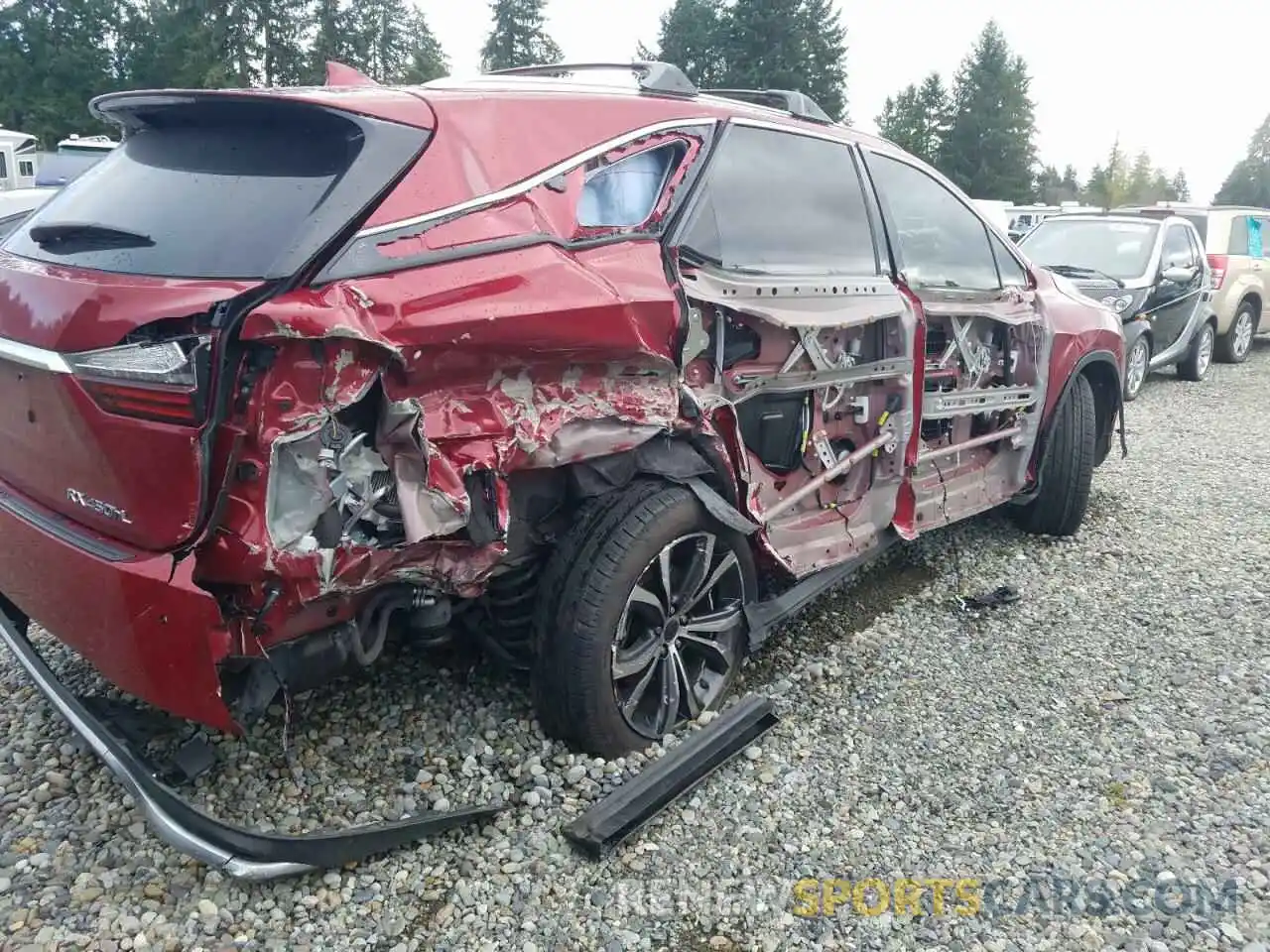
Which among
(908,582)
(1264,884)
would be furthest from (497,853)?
(908,582)

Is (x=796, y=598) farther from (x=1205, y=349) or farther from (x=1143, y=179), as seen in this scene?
(x=1143, y=179)

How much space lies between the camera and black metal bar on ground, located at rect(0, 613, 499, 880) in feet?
7.04

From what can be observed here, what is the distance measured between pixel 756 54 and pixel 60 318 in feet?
156

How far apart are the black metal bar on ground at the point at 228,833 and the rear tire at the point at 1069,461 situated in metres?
3.60

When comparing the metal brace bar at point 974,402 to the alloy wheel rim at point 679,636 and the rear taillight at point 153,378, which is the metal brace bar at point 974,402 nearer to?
the alloy wheel rim at point 679,636

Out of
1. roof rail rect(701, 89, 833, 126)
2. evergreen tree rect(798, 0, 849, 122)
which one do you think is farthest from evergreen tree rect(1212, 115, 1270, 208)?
roof rail rect(701, 89, 833, 126)

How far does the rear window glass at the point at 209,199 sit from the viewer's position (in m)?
2.13

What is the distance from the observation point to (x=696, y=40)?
49844 mm

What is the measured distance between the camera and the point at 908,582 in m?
4.43

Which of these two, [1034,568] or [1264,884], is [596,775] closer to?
[1264,884]

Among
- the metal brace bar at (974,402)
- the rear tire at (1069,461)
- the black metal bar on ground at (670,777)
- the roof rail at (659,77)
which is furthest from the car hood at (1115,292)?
the black metal bar on ground at (670,777)

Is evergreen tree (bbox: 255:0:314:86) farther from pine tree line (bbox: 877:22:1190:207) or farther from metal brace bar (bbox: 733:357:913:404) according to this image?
metal brace bar (bbox: 733:357:913:404)

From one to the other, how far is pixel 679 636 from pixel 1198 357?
10169 millimetres

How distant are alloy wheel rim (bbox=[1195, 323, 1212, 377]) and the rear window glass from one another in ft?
36.6
